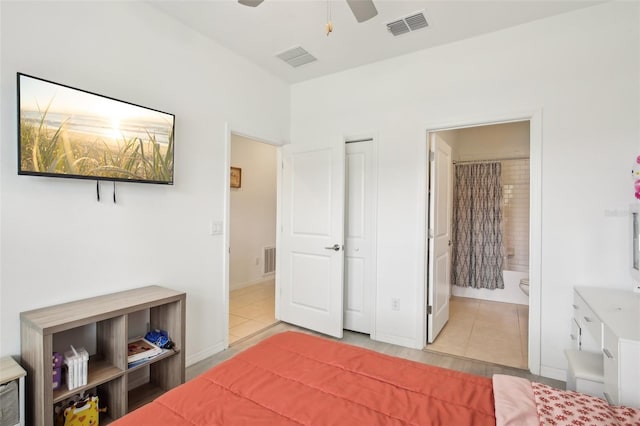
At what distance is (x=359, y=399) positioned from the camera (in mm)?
1244

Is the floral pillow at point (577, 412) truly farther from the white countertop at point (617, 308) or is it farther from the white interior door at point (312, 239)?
the white interior door at point (312, 239)

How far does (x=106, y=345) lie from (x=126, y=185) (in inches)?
41.2

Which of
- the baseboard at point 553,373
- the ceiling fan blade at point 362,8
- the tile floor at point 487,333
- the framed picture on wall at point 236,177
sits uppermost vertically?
the ceiling fan blade at point 362,8

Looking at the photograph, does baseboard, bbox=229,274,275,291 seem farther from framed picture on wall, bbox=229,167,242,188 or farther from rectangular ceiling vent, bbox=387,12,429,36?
rectangular ceiling vent, bbox=387,12,429,36

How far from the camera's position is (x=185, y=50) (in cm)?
260

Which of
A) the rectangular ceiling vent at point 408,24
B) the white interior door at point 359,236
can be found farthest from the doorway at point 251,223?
the rectangular ceiling vent at point 408,24

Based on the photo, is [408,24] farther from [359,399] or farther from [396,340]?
[396,340]

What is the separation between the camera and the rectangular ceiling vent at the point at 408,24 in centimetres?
249

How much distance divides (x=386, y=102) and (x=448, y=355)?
248cm

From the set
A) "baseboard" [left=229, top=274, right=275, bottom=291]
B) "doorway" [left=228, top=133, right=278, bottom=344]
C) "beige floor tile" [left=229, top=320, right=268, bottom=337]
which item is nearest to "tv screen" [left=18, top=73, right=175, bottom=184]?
"beige floor tile" [left=229, top=320, right=268, bottom=337]

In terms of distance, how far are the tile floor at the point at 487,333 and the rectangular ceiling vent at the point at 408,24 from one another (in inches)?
113

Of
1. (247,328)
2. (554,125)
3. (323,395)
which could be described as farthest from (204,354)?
(554,125)

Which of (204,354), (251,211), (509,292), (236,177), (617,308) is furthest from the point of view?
(251,211)

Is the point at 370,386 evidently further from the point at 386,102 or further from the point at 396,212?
the point at 386,102
